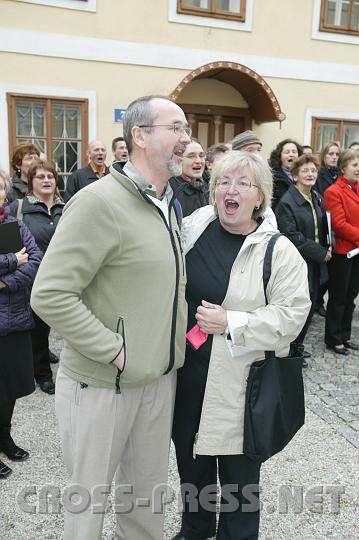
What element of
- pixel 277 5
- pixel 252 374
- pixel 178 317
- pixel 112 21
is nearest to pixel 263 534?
pixel 252 374

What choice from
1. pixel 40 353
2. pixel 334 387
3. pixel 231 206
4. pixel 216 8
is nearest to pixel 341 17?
pixel 216 8

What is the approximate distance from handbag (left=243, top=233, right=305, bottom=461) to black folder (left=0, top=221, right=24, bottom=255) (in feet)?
5.93

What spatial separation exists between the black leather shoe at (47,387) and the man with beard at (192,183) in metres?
1.87

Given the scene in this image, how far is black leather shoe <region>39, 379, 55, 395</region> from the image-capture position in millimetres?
4238

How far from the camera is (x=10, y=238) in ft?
10.4

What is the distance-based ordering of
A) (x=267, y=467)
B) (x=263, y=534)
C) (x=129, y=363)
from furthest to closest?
(x=267, y=467), (x=263, y=534), (x=129, y=363)

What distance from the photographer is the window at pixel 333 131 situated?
9.72m

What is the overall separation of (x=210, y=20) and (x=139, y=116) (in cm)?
756

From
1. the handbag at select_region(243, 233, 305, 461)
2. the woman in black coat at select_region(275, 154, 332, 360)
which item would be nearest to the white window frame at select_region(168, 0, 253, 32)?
the woman in black coat at select_region(275, 154, 332, 360)

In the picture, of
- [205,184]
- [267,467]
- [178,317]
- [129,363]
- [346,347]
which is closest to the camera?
[129,363]

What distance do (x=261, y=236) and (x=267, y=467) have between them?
5.98ft

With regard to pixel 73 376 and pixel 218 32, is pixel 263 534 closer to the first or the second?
pixel 73 376

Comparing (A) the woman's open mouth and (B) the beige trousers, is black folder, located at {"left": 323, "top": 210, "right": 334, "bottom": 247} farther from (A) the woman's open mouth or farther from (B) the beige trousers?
(B) the beige trousers

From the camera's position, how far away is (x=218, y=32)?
8.62 m
